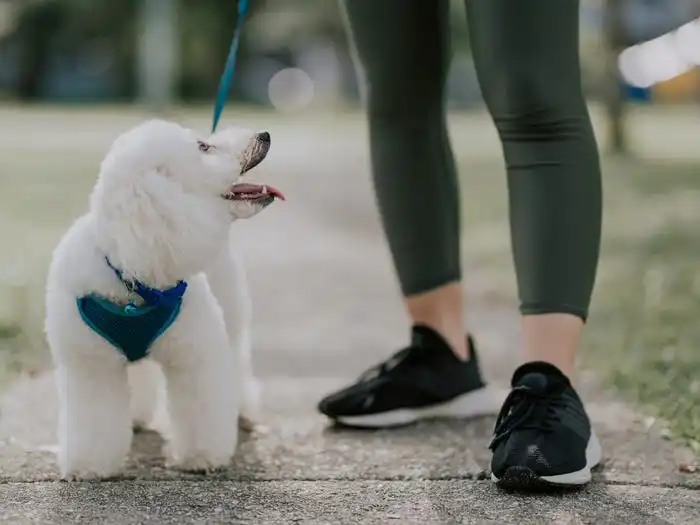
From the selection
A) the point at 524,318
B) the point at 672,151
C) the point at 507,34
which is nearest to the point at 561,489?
the point at 524,318

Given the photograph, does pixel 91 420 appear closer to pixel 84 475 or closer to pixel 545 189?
pixel 84 475

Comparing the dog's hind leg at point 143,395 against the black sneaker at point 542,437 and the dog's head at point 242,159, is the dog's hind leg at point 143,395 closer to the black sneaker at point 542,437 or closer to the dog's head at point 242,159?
the dog's head at point 242,159

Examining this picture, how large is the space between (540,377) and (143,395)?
3.45ft

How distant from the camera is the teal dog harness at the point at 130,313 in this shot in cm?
234

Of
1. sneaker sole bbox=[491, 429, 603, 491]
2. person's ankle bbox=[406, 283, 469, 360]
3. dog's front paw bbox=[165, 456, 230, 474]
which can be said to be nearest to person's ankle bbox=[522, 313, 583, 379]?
sneaker sole bbox=[491, 429, 603, 491]

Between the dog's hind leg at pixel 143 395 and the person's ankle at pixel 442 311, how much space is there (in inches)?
27.3

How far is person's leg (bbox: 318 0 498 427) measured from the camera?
2.85m

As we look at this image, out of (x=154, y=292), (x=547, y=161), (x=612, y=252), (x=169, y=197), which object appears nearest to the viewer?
(x=169, y=197)

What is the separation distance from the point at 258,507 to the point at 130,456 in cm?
53

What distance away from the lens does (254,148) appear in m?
2.44

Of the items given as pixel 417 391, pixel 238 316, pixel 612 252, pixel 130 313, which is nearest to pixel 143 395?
pixel 238 316

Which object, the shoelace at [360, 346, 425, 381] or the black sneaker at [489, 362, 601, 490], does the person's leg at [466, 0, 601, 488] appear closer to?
the black sneaker at [489, 362, 601, 490]

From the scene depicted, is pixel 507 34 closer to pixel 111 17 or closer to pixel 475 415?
pixel 475 415

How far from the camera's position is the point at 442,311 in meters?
2.92
